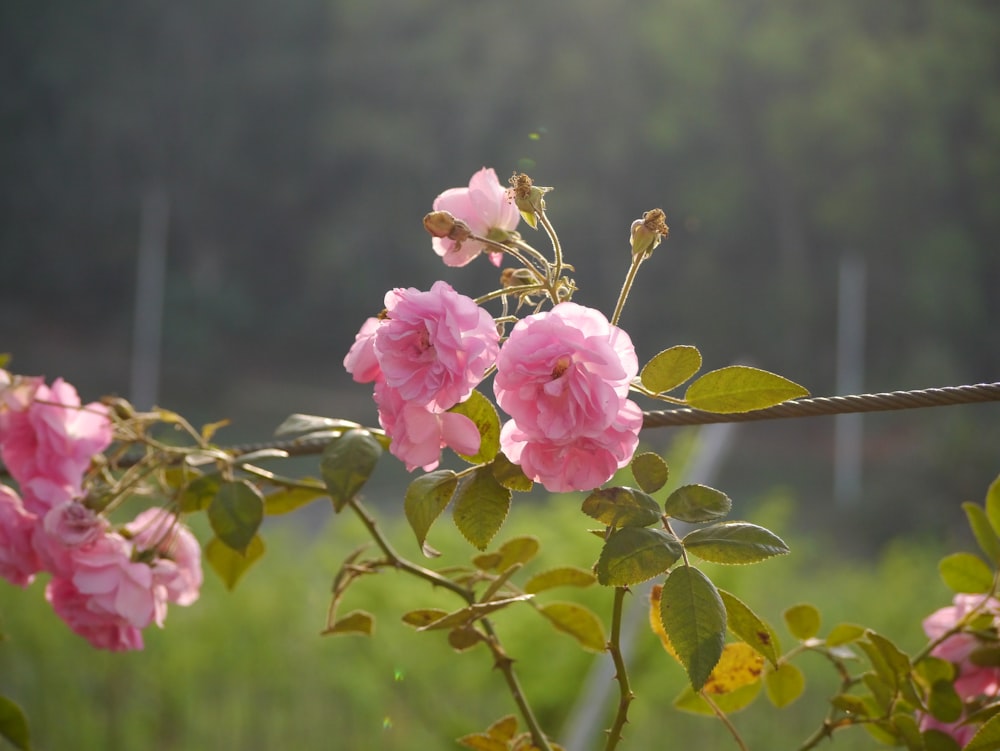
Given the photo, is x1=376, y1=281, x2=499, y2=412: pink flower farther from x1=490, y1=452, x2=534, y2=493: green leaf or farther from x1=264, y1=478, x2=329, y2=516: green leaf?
x1=264, y1=478, x2=329, y2=516: green leaf

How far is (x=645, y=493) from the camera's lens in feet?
0.84

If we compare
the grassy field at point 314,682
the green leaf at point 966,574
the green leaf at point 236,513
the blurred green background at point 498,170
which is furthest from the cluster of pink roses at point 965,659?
the blurred green background at point 498,170

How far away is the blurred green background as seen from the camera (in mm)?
8133

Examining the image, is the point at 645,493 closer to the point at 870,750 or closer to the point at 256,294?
the point at 870,750

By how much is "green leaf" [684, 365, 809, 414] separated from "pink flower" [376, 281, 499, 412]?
5 cm

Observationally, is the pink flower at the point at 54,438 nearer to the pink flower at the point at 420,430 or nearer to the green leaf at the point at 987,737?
the pink flower at the point at 420,430

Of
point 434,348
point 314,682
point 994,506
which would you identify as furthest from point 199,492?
point 314,682

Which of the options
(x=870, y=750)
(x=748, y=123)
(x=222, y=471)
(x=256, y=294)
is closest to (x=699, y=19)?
(x=748, y=123)

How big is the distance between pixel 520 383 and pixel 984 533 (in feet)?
0.66

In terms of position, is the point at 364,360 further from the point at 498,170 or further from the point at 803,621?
the point at 498,170

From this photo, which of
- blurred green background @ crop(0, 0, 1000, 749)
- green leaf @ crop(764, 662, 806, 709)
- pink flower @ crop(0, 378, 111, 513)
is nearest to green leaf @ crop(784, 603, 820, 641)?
green leaf @ crop(764, 662, 806, 709)

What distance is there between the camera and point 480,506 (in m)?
0.26

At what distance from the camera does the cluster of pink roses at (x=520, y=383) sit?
23cm

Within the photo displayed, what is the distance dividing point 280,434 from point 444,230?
0.08 metres
